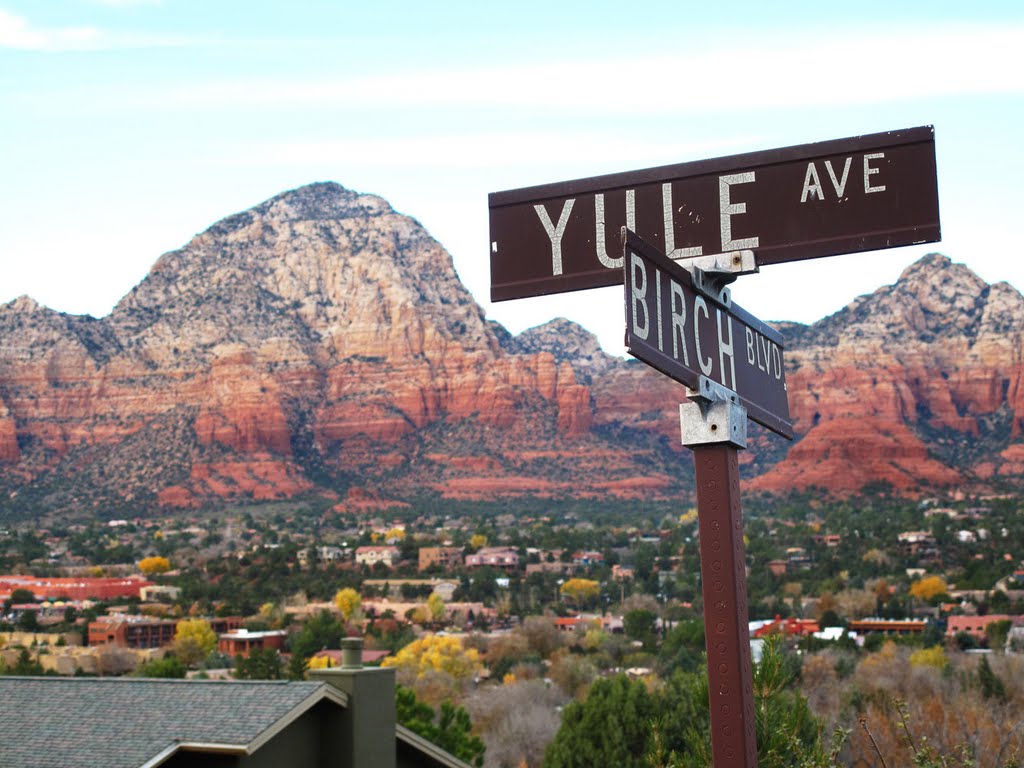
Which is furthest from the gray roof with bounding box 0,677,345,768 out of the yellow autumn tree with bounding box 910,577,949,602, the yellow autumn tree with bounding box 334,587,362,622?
the yellow autumn tree with bounding box 910,577,949,602

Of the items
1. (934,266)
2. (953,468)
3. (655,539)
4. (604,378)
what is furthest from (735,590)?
(604,378)

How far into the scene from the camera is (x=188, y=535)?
95.9 metres

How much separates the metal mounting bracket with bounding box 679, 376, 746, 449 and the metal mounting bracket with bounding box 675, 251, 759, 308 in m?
0.28

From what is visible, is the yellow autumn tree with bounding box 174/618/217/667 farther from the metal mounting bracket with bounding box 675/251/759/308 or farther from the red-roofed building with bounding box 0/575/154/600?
the metal mounting bracket with bounding box 675/251/759/308

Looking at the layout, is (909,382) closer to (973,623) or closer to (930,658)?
(973,623)

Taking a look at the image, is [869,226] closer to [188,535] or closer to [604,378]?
[188,535]

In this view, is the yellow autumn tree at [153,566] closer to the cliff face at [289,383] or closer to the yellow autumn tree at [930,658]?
the cliff face at [289,383]

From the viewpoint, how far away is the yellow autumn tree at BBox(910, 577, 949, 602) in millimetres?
70125

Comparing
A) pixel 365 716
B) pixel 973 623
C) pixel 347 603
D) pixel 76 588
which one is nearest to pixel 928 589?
pixel 973 623

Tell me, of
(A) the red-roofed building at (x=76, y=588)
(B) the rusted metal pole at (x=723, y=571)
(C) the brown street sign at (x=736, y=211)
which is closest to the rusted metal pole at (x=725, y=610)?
(B) the rusted metal pole at (x=723, y=571)

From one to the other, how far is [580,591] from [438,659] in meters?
28.9

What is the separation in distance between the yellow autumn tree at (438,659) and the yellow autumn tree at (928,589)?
26.8 meters

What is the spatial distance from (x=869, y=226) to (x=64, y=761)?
9.48 m

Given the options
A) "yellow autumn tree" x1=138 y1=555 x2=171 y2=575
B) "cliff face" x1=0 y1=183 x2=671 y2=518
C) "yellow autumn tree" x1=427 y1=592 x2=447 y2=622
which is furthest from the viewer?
"cliff face" x1=0 y1=183 x2=671 y2=518
